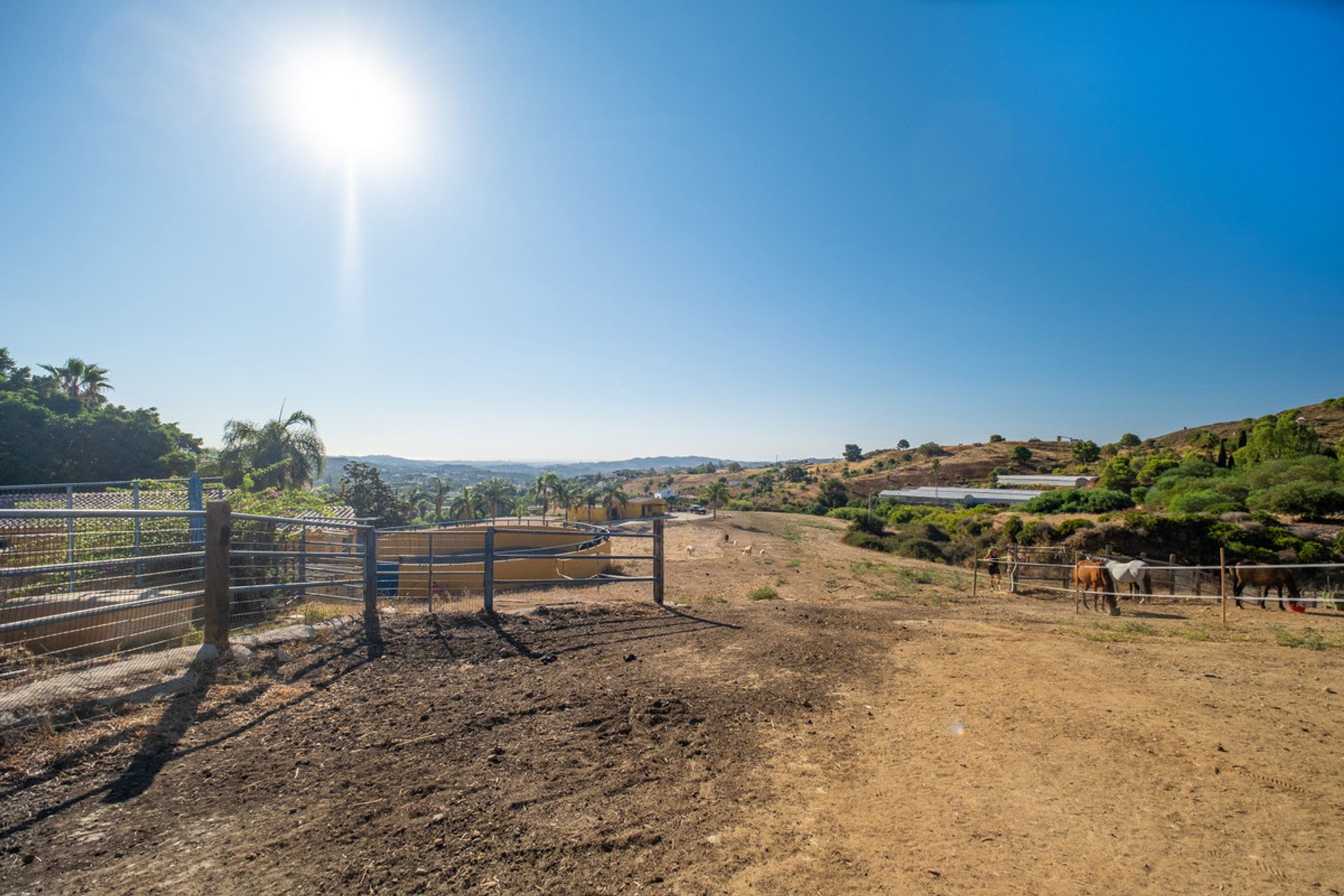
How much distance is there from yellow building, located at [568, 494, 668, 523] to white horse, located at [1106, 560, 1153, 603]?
22659mm

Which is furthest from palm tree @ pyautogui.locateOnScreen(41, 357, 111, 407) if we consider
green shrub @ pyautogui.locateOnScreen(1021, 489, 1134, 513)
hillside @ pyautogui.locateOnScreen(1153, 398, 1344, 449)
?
hillside @ pyautogui.locateOnScreen(1153, 398, 1344, 449)

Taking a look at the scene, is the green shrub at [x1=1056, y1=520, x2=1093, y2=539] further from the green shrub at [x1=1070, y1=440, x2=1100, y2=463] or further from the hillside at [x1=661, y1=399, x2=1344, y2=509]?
the green shrub at [x1=1070, y1=440, x2=1100, y2=463]

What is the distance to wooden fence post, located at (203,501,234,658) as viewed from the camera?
5.05 metres

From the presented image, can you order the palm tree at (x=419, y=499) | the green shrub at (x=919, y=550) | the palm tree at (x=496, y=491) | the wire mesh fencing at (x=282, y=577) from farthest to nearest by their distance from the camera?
the palm tree at (x=496, y=491) < the palm tree at (x=419, y=499) < the green shrub at (x=919, y=550) < the wire mesh fencing at (x=282, y=577)

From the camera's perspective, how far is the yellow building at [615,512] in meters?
37.2

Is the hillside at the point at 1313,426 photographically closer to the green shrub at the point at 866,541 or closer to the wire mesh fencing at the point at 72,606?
the green shrub at the point at 866,541

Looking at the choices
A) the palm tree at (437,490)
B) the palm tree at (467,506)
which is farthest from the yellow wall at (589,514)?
the palm tree at (437,490)

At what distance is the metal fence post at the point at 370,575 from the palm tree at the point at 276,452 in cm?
2537

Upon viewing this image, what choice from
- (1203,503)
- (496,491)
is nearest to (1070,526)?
(1203,503)

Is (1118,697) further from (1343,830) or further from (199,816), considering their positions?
(199,816)

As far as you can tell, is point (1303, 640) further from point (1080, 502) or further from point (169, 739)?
point (1080, 502)

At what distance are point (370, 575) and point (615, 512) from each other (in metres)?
36.6

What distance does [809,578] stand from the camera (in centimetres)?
1859

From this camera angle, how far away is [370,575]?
6848mm
